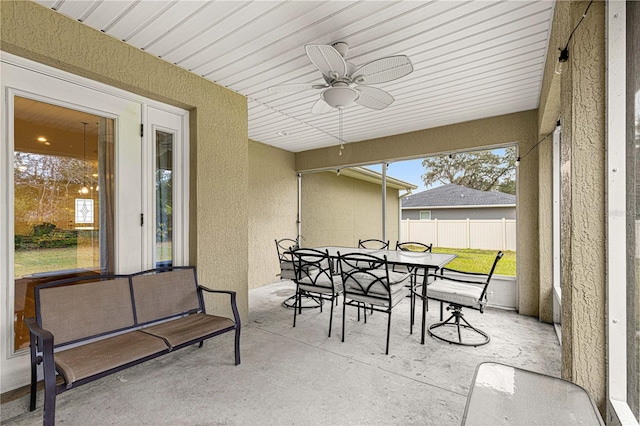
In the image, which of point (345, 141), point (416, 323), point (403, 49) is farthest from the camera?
point (345, 141)

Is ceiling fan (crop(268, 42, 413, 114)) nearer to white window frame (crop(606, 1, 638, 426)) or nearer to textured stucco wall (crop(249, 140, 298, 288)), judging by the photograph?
white window frame (crop(606, 1, 638, 426))

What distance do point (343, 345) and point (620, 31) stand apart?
113 inches

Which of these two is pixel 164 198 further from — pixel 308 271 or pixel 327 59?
pixel 327 59

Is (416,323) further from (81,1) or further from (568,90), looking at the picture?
(81,1)

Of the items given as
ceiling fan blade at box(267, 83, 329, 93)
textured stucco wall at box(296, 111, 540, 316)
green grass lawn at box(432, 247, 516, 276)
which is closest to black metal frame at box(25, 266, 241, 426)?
ceiling fan blade at box(267, 83, 329, 93)

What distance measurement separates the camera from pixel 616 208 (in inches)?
50.8

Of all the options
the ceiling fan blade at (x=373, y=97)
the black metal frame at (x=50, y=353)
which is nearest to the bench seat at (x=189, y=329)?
the black metal frame at (x=50, y=353)

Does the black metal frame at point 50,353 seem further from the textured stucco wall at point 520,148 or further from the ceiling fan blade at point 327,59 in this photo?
the textured stucco wall at point 520,148

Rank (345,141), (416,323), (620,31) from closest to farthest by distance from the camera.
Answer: (620,31) < (416,323) < (345,141)

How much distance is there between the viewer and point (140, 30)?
2.32 meters

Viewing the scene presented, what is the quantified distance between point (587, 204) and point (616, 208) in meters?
0.10

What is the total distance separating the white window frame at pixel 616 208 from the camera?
4.16 feet

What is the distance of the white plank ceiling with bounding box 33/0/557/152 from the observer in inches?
79.9

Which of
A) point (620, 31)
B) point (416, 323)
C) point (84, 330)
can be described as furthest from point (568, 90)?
point (84, 330)
